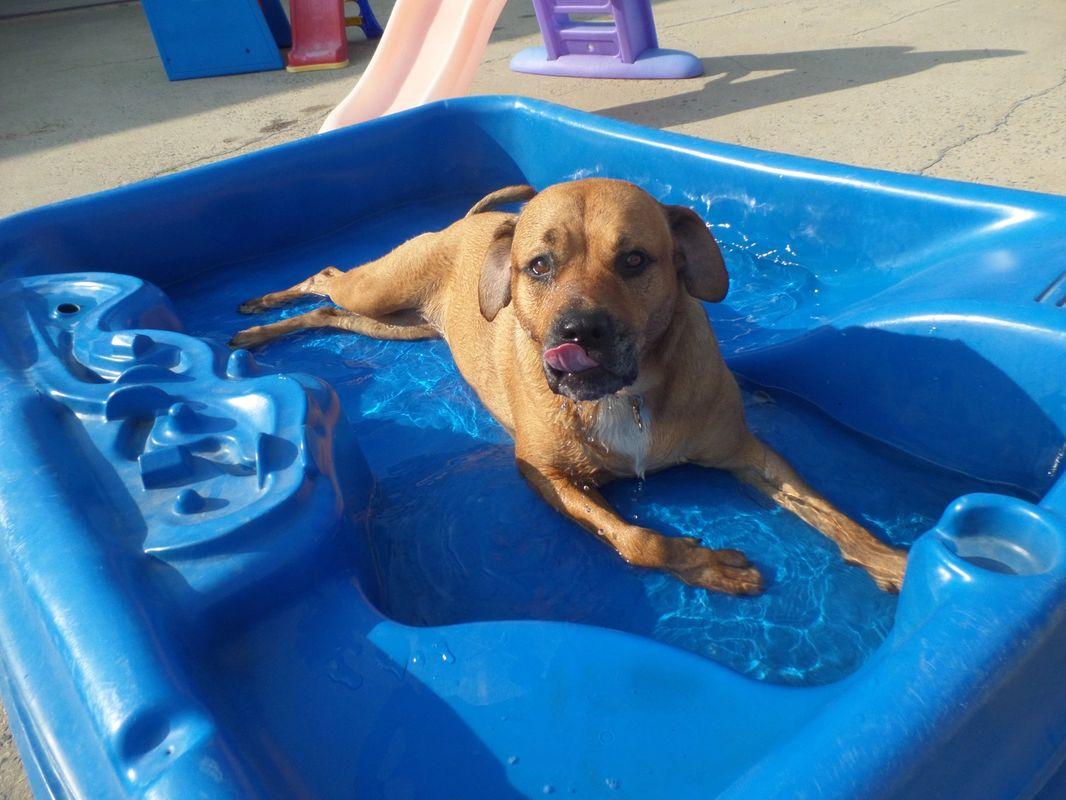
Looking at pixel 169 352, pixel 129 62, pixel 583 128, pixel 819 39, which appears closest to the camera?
pixel 169 352

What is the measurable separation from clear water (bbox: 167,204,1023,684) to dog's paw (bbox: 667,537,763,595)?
0.04 meters

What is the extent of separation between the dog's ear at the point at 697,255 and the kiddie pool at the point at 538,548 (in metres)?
0.78

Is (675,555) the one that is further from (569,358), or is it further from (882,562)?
(569,358)

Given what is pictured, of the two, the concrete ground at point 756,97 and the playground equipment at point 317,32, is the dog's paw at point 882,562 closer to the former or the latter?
the concrete ground at point 756,97

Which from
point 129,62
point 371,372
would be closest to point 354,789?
point 371,372

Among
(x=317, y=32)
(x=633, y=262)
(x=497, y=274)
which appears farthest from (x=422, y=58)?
(x=633, y=262)

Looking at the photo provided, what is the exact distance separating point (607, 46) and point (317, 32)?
3.84m

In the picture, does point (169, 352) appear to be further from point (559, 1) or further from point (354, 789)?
point (559, 1)

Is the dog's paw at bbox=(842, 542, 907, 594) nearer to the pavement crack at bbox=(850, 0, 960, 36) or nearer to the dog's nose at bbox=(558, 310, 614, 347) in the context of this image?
the dog's nose at bbox=(558, 310, 614, 347)

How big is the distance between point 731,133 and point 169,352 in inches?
177

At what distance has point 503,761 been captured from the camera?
2008 mm

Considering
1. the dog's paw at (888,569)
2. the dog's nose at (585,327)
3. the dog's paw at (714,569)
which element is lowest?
the dog's paw at (888,569)

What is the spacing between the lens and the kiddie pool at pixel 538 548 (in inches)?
72.3

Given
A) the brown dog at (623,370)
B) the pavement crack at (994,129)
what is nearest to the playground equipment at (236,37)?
the pavement crack at (994,129)
